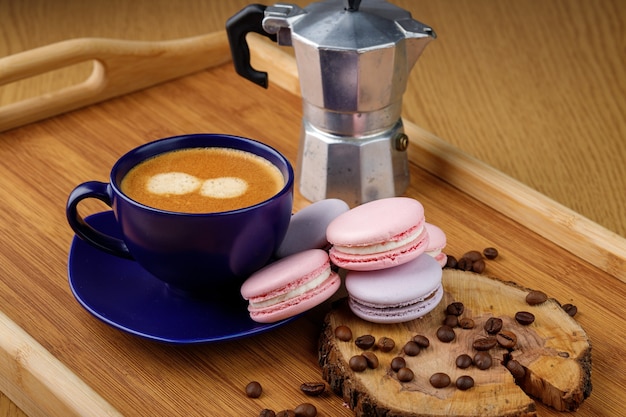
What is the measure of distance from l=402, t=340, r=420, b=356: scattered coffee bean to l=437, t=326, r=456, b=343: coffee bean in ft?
0.09

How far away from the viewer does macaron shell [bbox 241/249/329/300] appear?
0.99 meters

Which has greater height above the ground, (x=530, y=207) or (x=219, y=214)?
(x=219, y=214)

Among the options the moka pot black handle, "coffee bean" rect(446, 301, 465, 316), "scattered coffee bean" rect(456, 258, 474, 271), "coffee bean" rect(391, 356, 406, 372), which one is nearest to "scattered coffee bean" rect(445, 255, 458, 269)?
"scattered coffee bean" rect(456, 258, 474, 271)

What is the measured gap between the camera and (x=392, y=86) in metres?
1.23

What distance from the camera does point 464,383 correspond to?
926mm

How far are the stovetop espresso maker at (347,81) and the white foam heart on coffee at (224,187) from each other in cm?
22

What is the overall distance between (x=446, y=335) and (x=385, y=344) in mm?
62

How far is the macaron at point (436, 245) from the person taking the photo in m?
1.09

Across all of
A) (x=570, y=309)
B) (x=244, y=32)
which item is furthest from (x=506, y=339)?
(x=244, y=32)

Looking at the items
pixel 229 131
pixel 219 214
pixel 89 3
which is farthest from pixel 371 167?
pixel 89 3

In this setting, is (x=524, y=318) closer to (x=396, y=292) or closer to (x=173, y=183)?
(x=396, y=292)

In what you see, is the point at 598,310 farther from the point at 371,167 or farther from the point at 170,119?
the point at 170,119

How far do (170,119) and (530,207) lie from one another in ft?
1.78

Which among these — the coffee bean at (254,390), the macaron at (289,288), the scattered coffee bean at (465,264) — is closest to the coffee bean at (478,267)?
the scattered coffee bean at (465,264)
